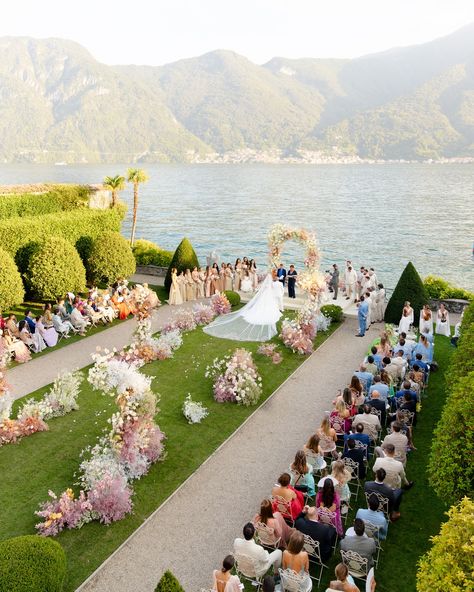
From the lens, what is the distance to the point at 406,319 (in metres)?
19.7

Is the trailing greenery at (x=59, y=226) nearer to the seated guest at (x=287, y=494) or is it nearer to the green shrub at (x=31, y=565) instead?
the green shrub at (x=31, y=565)

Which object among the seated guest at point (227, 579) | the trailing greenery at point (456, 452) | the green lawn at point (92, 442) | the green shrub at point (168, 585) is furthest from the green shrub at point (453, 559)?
the green lawn at point (92, 442)

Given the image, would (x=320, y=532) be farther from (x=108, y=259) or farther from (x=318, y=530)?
(x=108, y=259)

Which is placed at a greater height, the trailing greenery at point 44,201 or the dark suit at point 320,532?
the trailing greenery at point 44,201

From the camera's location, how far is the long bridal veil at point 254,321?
20.2 meters

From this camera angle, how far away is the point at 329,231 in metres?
75.7

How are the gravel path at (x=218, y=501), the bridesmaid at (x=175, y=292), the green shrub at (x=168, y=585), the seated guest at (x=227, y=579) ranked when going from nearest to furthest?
the green shrub at (x=168, y=585) → the seated guest at (x=227, y=579) → the gravel path at (x=218, y=501) → the bridesmaid at (x=175, y=292)

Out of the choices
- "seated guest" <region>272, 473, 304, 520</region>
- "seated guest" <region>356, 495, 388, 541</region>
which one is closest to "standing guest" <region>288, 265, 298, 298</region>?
"seated guest" <region>272, 473, 304, 520</region>

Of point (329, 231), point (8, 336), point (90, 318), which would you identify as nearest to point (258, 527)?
point (8, 336)

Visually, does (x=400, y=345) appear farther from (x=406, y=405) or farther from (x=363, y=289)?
(x=363, y=289)

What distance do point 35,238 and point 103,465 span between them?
17.4 meters

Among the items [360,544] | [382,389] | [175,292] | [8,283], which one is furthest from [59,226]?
[360,544]

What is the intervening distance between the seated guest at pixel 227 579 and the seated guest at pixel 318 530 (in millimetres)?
1726

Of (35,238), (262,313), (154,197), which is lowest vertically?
(154,197)
